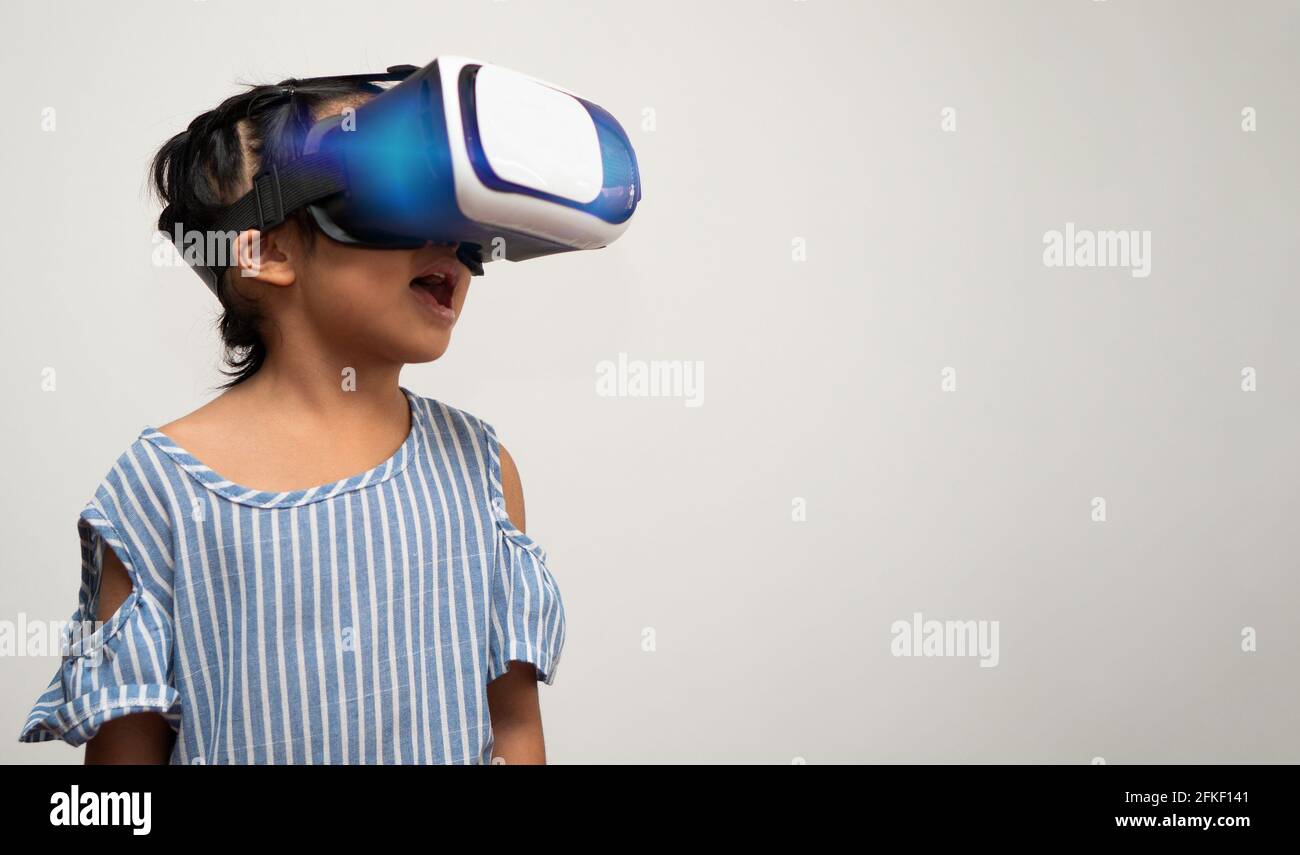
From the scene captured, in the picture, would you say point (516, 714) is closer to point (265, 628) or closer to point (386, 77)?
point (265, 628)

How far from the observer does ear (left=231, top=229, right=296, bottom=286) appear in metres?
0.88

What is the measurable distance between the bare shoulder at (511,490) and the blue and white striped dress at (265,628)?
12 cm

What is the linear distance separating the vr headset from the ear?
0.01m

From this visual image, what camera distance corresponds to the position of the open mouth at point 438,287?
0.91 metres

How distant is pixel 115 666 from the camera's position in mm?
808

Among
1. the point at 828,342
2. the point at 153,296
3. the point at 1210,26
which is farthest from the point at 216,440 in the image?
the point at 1210,26

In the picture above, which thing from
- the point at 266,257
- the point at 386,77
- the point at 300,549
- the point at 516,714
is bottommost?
the point at 516,714

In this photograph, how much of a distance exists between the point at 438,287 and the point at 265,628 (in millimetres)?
310

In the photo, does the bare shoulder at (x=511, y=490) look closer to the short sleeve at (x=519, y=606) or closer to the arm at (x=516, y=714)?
the short sleeve at (x=519, y=606)

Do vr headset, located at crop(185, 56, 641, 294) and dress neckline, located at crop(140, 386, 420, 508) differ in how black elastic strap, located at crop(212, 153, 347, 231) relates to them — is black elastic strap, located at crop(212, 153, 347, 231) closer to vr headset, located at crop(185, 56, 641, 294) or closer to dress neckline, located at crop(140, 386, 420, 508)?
vr headset, located at crop(185, 56, 641, 294)

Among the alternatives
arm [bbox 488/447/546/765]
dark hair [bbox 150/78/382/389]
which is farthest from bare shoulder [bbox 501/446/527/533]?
dark hair [bbox 150/78/382/389]

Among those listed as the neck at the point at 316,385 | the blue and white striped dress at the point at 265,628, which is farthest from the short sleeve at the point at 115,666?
the neck at the point at 316,385

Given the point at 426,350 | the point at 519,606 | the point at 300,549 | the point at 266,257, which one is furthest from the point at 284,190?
the point at 519,606

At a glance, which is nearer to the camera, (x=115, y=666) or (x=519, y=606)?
(x=115, y=666)
